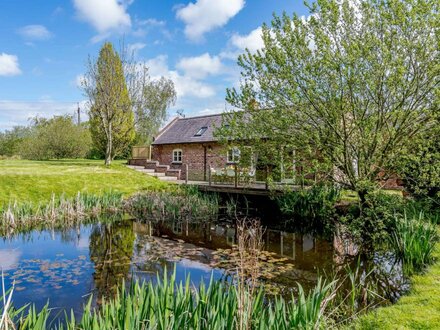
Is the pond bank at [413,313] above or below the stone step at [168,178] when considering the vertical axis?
below

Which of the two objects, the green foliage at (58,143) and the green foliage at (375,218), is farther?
the green foliage at (58,143)

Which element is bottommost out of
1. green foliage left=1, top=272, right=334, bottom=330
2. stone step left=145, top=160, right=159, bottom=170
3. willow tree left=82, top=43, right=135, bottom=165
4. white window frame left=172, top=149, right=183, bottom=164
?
green foliage left=1, top=272, right=334, bottom=330

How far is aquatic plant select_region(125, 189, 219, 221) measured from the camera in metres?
12.6

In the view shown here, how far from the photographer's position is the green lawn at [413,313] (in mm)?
3992

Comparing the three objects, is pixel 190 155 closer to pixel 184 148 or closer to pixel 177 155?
pixel 184 148

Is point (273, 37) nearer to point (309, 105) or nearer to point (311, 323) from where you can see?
point (309, 105)

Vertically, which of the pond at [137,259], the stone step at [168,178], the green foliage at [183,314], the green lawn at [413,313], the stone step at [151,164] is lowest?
the pond at [137,259]

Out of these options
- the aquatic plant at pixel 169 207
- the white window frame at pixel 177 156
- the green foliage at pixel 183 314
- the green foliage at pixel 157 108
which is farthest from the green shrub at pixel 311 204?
the green foliage at pixel 157 108

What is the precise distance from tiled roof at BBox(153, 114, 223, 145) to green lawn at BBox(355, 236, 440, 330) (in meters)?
17.5

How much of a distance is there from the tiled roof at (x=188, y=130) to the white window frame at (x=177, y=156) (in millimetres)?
728

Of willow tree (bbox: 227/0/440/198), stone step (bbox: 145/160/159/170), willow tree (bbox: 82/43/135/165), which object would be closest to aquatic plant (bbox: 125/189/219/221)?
willow tree (bbox: 227/0/440/198)

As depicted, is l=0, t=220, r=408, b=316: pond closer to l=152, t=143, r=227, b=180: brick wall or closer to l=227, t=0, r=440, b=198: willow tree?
l=227, t=0, r=440, b=198: willow tree

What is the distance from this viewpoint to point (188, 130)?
25.0 metres

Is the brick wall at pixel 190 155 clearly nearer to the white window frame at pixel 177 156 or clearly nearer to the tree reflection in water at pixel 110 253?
the white window frame at pixel 177 156
